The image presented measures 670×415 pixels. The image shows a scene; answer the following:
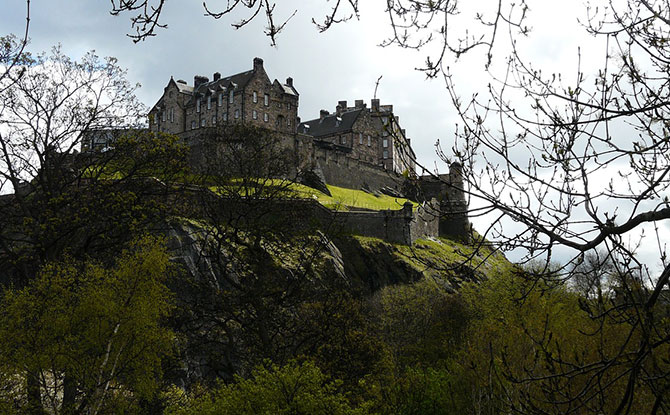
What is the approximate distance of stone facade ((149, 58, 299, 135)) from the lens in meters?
61.4

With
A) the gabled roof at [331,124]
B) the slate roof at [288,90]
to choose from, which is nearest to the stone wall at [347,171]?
the slate roof at [288,90]

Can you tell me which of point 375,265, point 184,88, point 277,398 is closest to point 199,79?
point 184,88

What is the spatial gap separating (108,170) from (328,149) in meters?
42.6

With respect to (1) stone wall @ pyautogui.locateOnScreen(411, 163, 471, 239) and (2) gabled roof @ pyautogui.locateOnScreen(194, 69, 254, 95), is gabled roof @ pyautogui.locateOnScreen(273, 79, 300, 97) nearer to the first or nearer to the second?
(2) gabled roof @ pyautogui.locateOnScreen(194, 69, 254, 95)

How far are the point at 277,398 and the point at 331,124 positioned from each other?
6399 centimetres

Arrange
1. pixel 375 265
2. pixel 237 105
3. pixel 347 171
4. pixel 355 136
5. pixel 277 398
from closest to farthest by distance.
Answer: pixel 277 398 → pixel 375 265 → pixel 237 105 → pixel 347 171 → pixel 355 136

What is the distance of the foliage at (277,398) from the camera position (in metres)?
13.2

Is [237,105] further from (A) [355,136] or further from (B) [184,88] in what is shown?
(A) [355,136]

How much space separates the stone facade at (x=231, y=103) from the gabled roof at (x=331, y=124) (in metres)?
9.59

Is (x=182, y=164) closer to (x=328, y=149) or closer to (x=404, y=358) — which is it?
(x=404, y=358)

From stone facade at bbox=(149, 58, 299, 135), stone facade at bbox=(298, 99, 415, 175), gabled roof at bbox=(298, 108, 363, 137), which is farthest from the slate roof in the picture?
gabled roof at bbox=(298, 108, 363, 137)

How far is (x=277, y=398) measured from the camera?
13.4 metres

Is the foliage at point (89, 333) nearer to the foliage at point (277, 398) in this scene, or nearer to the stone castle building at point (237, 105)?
the foliage at point (277, 398)

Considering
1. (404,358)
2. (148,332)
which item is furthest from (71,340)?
(404,358)
